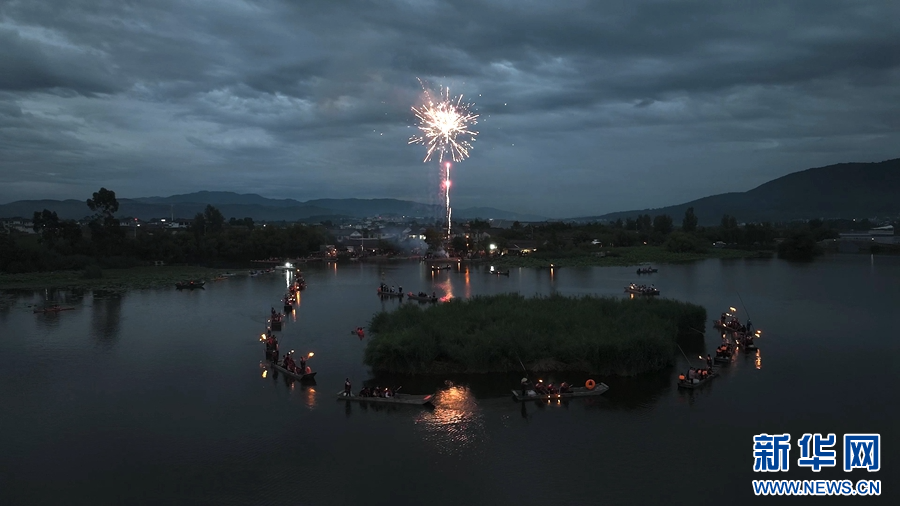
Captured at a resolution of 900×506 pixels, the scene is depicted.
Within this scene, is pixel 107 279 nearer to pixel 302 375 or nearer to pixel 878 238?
pixel 302 375

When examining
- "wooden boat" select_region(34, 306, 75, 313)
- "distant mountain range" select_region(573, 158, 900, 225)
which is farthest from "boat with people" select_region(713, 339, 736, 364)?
"distant mountain range" select_region(573, 158, 900, 225)

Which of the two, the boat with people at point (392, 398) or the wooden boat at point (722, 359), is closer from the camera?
the boat with people at point (392, 398)

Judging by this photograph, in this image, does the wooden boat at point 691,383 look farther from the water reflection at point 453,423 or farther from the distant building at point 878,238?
the distant building at point 878,238

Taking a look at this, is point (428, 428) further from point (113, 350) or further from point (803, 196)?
point (803, 196)

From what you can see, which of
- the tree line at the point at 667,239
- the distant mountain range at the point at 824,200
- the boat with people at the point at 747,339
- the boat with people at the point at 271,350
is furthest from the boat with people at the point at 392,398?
the distant mountain range at the point at 824,200

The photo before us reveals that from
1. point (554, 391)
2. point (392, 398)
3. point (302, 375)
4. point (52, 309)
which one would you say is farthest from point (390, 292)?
point (554, 391)

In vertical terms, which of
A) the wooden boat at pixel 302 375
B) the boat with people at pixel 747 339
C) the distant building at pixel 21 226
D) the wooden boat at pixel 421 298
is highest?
the distant building at pixel 21 226

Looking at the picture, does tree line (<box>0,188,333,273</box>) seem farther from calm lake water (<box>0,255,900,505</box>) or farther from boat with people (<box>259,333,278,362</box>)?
boat with people (<box>259,333,278,362</box>)
